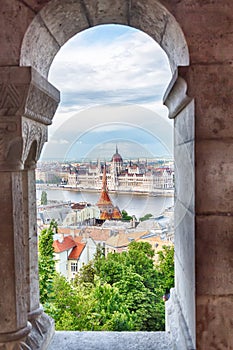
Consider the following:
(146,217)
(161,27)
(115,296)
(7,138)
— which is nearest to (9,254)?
(7,138)

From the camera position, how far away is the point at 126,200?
1.53 m

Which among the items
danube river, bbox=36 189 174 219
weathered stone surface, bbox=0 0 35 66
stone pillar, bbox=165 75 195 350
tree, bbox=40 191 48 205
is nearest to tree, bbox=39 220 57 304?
tree, bbox=40 191 48 205

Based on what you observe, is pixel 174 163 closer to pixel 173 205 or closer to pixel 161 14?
pixel 173 205

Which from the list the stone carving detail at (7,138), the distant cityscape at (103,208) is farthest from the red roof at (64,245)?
the stone carving detail at (7,138)

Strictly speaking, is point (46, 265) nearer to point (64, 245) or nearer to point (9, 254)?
point (64, 245)

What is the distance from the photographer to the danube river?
1.52 metres

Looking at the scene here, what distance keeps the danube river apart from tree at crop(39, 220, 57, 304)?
41cm

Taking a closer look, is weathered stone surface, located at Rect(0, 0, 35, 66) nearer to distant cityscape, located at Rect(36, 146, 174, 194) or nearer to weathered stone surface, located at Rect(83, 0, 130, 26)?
weathered stone surface, located at Rect(83, 0, 130, 26)

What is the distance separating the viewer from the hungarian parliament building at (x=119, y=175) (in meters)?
1.50

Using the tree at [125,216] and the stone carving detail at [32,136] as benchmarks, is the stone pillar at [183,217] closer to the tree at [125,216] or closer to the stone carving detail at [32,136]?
the tree at [125,216]

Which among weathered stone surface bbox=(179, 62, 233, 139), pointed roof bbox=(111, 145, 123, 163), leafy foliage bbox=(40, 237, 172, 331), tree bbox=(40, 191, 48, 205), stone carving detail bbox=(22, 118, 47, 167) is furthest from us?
leafy foliage bbox=(40, 237, 172, 331)

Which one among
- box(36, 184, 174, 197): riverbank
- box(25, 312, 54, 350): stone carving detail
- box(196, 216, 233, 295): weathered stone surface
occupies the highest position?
box(36, 184, 174, 197): riverbank

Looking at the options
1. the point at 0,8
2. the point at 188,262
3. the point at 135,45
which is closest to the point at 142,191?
the point at 188,262

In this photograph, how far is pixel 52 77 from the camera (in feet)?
5.33
